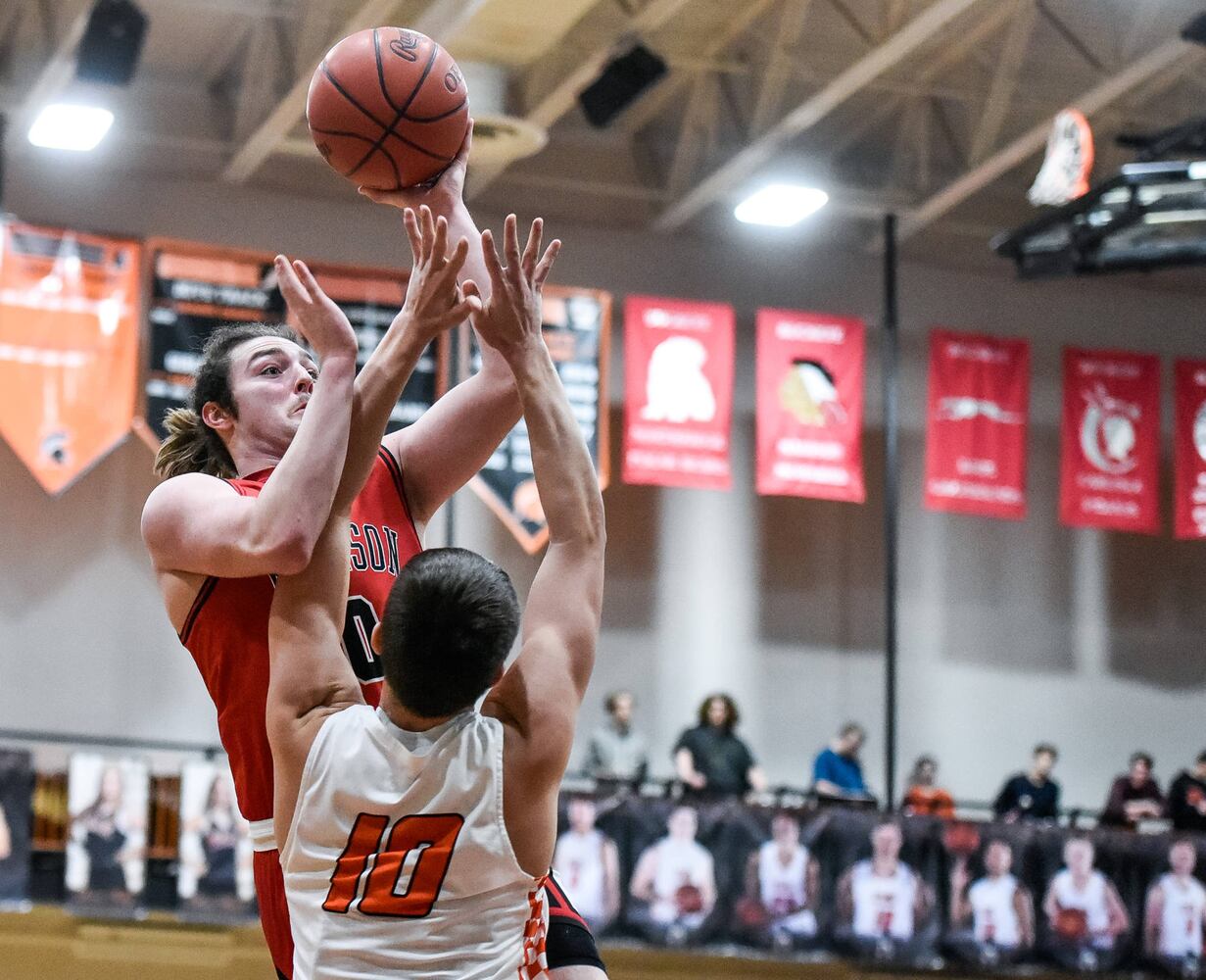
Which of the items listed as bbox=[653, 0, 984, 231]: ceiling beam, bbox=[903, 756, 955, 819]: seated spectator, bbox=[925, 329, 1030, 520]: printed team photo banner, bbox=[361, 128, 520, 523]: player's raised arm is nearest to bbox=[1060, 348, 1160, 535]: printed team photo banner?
bbox=[925, 329, 1030, 520]: printed team photo banner

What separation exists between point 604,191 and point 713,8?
2382 mm

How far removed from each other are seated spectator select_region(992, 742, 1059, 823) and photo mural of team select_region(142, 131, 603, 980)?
10289 millimetres

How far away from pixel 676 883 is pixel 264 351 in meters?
8.54

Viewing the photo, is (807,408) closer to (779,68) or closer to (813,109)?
(813,109)

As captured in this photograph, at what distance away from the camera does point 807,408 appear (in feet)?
44.9

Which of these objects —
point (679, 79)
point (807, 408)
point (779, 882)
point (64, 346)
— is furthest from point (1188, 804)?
point (64, 346)

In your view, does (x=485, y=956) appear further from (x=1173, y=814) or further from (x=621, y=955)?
(x=1173, y=814)

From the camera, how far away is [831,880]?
460 inches

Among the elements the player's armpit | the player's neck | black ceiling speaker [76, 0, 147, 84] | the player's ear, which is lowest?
the player's neck

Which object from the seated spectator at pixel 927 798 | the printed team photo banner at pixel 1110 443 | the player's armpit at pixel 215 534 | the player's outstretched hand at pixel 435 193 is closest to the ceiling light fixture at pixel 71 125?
the seated spectator at pixel 927 798

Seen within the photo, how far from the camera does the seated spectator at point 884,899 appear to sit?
11688 mm

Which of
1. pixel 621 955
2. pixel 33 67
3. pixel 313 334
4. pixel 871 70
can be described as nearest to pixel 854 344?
pixel 871 70

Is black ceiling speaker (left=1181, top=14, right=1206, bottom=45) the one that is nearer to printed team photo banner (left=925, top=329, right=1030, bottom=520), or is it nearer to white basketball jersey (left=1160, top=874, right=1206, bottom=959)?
printed team photo banner (left=925, top=329, right=1030, bottom=520)

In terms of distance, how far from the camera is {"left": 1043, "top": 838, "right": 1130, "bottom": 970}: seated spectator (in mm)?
12000
